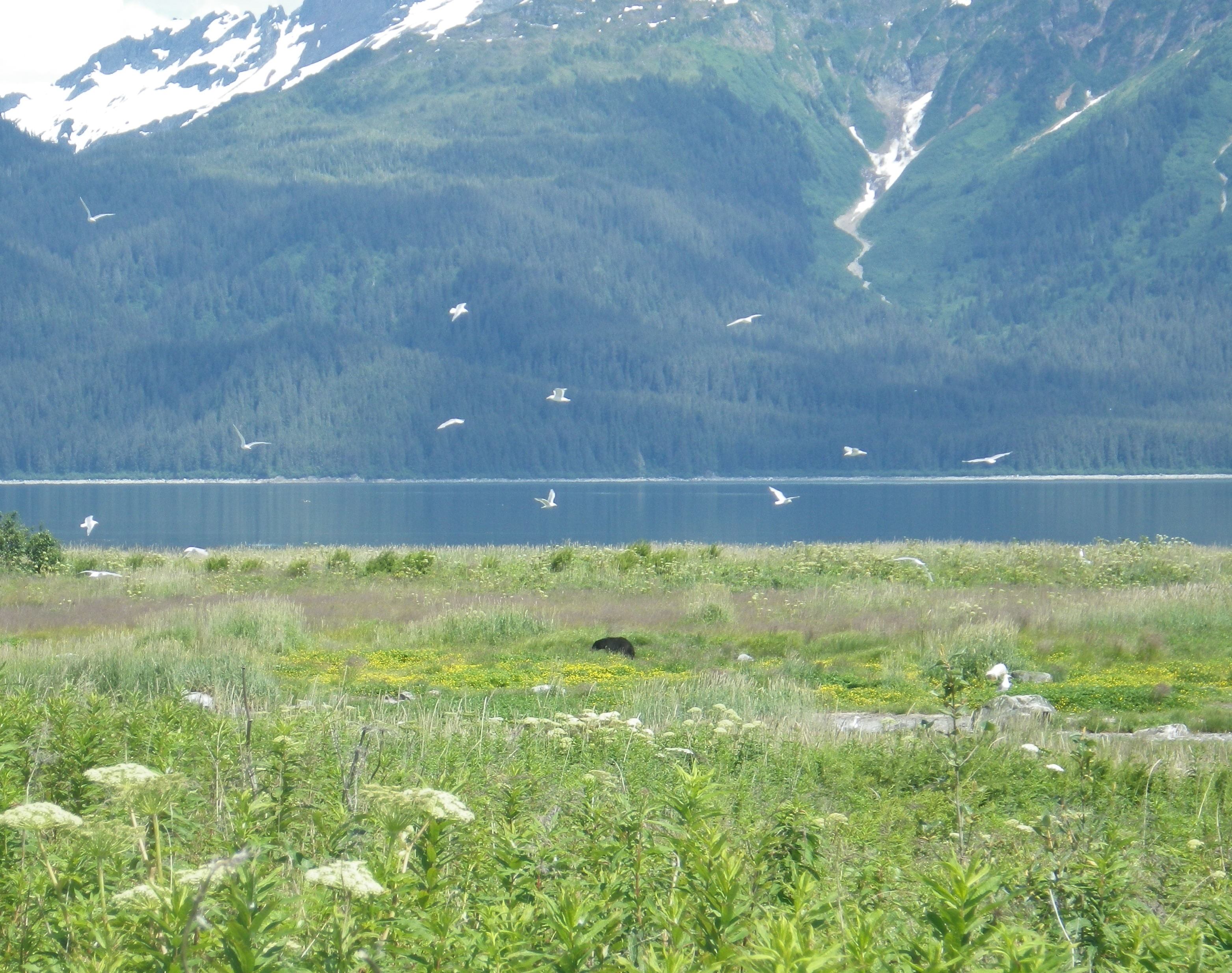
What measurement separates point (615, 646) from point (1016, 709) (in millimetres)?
8288

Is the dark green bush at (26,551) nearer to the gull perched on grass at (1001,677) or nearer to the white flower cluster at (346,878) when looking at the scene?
the gull perched on grass at (1001,677)

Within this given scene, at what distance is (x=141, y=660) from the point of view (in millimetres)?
19734

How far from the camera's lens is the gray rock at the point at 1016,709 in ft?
54.0

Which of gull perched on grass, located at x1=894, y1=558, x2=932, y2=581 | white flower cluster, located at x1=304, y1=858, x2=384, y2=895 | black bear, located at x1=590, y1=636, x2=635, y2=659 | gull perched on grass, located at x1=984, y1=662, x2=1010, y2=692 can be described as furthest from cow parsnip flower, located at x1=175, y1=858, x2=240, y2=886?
gull perched on grass, located at x1=894, y1=558, x2=932, y2=581

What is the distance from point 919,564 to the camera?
35.8 m

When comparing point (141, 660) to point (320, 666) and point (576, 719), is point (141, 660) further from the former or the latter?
point (576, 719)

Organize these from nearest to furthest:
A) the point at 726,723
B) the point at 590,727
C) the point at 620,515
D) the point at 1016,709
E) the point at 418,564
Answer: the point at 590,727
the point at 726,723
the point at 1016,709
the point at 418,564
the point at 620,515

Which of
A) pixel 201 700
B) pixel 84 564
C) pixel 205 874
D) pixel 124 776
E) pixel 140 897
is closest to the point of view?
pixel 205 874

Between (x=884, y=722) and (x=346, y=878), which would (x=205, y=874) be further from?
(x=884, y=722)

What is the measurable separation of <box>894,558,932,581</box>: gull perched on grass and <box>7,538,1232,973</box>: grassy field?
3399mm


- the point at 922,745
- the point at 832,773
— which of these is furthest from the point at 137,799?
the point at 922,745

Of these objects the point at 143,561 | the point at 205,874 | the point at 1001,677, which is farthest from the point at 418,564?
the point at 205,874

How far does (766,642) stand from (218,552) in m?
24.9

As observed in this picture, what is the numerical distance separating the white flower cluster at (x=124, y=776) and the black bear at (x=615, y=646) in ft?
62.3
